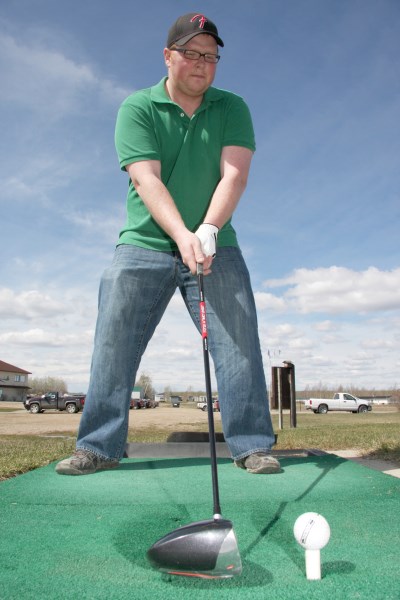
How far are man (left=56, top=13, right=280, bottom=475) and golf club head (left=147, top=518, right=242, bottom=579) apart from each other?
1.80 metres

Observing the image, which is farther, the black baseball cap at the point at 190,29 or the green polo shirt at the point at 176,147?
the green polo shirt at the point at 176,147

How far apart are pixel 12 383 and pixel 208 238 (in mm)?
117346

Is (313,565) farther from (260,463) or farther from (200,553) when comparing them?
(260,463)

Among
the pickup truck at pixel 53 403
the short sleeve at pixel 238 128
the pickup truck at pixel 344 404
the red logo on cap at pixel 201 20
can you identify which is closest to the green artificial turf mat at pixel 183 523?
the short sleeve at pixel 238 128

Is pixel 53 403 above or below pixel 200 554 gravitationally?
above

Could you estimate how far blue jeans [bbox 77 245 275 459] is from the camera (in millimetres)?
3566

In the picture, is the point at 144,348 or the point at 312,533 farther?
the point at 144,348

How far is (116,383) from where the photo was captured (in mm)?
3561

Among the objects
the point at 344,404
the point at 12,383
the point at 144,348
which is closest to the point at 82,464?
the point at 144,348

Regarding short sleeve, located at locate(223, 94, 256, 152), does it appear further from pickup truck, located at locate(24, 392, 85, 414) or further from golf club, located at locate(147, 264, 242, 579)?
pickup truck, located at locate(24, 392, 85, 414)

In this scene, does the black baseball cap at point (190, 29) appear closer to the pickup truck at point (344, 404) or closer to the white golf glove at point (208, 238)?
the white golf glove at point (208, 238)

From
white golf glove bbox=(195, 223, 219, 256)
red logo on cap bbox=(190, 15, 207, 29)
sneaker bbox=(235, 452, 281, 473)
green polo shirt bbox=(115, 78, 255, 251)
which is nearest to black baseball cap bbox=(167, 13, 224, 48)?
red logo on cap bbox=(190, 15, 207, 29)

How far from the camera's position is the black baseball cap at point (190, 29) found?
3552 mm

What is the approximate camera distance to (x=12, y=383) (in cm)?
11175
